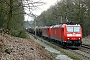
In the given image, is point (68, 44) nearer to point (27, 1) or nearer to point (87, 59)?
point (27, 1)

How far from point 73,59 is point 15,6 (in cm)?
1172

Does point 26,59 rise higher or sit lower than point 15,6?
lower

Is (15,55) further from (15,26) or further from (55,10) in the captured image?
(55,10)

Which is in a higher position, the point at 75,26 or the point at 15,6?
the point at 15,6

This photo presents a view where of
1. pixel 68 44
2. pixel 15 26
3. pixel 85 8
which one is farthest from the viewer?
pixel 85 8

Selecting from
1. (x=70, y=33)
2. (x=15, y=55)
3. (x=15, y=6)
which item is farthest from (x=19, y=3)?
(x=15, y=55)

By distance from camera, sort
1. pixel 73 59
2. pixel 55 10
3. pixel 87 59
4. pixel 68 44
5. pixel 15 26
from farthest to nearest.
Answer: pixel 55 10, pixel 15 26, pixel 68 44, pixel 87 59, pixel 73 59

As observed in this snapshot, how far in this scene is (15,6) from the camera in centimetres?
2634

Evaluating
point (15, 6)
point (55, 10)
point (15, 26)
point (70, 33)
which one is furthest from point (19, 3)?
point (55, 10)

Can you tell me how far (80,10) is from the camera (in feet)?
202

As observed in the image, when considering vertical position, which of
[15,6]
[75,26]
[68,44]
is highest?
[15,6]

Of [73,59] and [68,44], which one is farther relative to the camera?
[68,44]

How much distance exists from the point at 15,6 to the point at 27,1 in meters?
2.08

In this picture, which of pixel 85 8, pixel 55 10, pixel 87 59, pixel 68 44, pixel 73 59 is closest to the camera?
pixel 73 59
